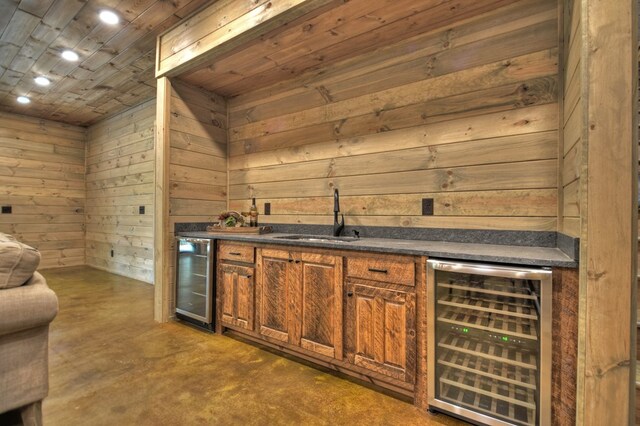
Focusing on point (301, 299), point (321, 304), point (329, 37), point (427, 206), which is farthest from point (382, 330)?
point (329, 37)

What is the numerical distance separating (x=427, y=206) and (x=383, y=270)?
749 mm

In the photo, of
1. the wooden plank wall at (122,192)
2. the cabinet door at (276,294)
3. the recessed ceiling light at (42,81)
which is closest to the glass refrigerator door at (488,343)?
the cabinet door at (276,294)

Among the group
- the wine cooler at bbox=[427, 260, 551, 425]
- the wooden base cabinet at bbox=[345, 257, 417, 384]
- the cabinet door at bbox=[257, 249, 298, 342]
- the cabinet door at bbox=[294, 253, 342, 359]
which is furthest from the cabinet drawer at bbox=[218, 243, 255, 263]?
the wine cooler at bbox=[427, 260, 551, 425]

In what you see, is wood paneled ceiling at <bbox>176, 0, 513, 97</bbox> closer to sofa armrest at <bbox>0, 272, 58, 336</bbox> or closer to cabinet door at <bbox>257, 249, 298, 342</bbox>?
cabinet door at <bbox>257, 249, 298, 342</bbox>

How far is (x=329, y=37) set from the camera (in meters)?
2.48

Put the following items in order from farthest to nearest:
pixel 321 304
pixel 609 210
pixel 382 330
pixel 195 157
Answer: pixel 195 157 → pixel 321 304 → pixel 382 330 → pixel 609 210

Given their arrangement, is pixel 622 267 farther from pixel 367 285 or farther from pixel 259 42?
pixel 259 42

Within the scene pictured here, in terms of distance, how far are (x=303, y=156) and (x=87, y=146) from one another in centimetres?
524

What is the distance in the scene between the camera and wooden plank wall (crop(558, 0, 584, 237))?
137 centimetres

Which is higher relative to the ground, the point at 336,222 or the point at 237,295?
the point at 336,222

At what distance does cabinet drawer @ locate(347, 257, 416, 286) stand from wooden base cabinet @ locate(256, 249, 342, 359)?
0.38ft

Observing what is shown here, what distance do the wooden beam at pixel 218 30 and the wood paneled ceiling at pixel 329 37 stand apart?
7 cm

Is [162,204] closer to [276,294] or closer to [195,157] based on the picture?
[195,157]

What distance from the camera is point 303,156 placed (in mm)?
3078
